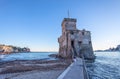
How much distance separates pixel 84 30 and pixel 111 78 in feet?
94.9

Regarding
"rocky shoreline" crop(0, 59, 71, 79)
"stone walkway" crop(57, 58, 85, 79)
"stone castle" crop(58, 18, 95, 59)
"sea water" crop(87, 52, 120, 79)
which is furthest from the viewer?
"stone castle" crop(58, 18, 95, 59)

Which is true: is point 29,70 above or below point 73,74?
below

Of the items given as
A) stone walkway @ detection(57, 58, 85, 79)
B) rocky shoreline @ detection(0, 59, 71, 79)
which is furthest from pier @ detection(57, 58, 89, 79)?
rocky shoreline @ detection(0, 59, 71, 79)

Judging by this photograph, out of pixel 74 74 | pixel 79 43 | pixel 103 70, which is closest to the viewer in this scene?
pixel 74 74

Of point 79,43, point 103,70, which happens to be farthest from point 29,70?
point 79,43

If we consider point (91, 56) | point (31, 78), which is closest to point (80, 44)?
point (91, 56)

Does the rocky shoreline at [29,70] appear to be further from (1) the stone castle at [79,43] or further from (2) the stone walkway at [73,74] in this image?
(1) the stone castle at [79,43]

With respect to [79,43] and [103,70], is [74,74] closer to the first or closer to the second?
[103,70]

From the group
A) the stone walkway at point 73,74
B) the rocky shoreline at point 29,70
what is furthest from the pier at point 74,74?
the rocky shoreline at point 29,70

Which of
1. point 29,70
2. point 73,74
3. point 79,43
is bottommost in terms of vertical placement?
point 29,70

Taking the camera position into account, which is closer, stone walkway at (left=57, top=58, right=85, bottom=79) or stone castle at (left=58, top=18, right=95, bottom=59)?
stone walkway at (left=57, top=58, right=85, bottom=79)

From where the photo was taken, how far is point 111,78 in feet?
54.2

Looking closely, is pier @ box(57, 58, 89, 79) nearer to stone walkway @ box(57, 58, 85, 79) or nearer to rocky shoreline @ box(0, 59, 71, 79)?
stone walkway @ box(57, 58, 85, 79)

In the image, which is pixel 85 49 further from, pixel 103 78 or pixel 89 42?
pixel 103 78
